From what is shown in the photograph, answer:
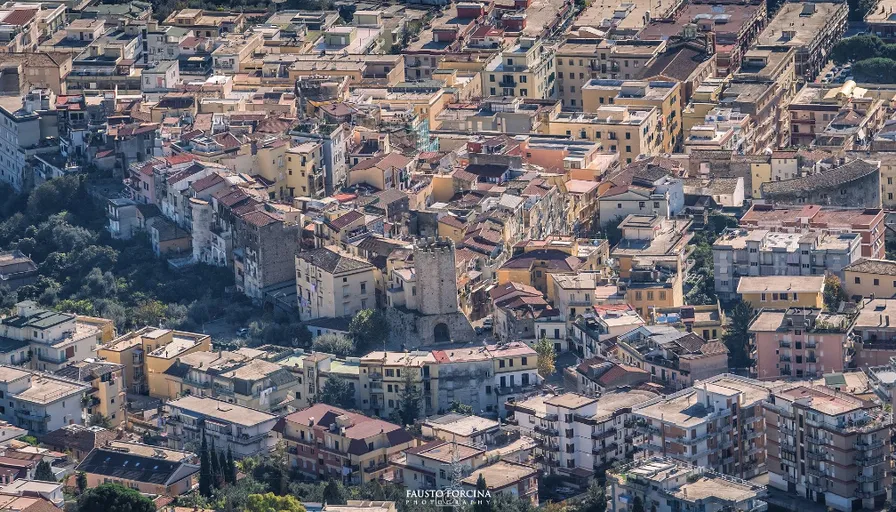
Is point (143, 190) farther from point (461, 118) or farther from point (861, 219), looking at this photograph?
point (861, 219)

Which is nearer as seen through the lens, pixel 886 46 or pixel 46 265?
pixel 46 265

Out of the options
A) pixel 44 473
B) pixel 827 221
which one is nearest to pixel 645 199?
pixel 827 221

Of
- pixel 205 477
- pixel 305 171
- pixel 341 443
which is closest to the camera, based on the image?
pixel 205 477

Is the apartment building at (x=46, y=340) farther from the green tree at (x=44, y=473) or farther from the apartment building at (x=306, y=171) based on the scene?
the apartment building at (x=306, y=171)

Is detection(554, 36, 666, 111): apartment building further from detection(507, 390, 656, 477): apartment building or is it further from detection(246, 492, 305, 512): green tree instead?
detection(246, 492, 305, 512): green tree

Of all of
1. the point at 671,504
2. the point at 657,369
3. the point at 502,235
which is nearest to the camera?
the point at 671,504


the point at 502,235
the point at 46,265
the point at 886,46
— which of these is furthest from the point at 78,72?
the point at 886,46

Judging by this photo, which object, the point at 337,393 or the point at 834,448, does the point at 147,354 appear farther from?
the point at 834,448

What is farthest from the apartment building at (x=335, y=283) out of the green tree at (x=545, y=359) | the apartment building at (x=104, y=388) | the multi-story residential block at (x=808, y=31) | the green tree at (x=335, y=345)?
the multi-story residential block at (x=808, y=31)
